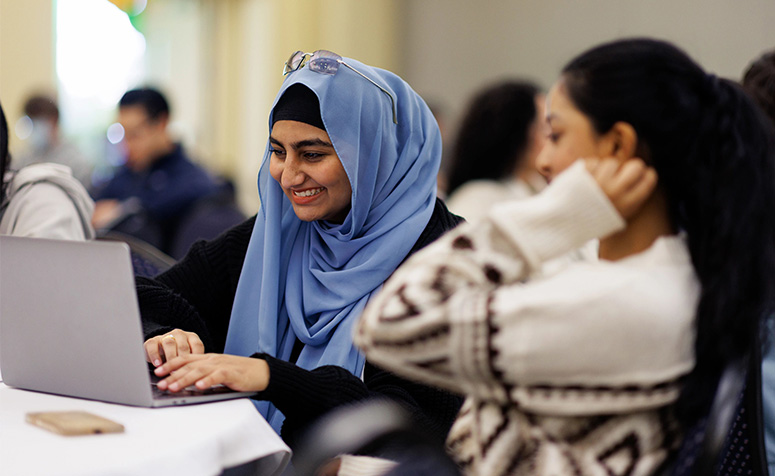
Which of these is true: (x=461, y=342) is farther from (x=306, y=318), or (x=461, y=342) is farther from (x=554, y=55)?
(x=554, y=55)

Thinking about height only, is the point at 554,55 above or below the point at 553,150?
below

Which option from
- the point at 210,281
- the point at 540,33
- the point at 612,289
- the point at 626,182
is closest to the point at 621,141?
the point at 626,182

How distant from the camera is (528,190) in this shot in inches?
121

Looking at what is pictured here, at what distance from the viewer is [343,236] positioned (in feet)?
5.49

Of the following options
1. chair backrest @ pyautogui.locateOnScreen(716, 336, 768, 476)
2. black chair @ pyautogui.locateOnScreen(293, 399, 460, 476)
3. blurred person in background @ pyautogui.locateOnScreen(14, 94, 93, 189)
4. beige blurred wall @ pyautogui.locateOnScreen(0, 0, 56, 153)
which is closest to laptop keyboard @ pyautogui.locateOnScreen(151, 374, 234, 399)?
black chair @ pyautogui.locateOnScreen(293, 399, 460, 476)

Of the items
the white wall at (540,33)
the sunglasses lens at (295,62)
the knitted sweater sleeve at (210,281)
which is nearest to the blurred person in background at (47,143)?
the white wall at (540,33)

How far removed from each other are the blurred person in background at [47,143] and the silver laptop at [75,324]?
4207 millimetres

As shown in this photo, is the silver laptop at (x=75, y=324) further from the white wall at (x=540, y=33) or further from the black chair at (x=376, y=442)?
the white wall at (x=540, y=33)

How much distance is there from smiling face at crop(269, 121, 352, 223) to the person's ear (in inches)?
30.7

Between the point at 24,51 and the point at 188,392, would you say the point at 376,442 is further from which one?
the point at 24,51

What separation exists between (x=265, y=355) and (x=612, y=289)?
24.6 inches

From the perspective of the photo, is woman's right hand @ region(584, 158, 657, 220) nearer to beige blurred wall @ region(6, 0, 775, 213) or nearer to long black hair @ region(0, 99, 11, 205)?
long black hair @ region(0, 99, 11, 205)

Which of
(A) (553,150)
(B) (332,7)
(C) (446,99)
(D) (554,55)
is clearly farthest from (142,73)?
(A) (553,150)

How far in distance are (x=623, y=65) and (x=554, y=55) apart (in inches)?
180
